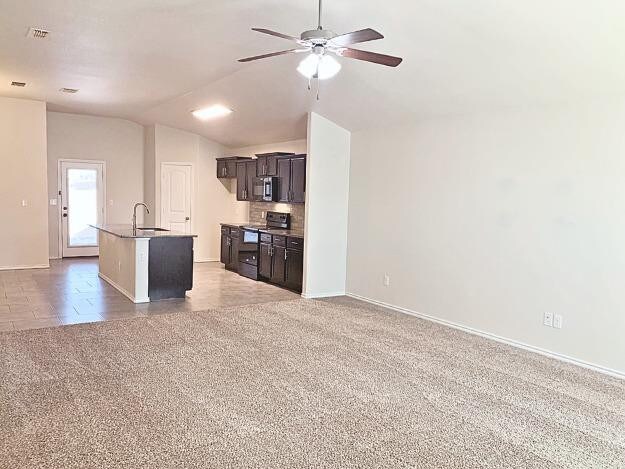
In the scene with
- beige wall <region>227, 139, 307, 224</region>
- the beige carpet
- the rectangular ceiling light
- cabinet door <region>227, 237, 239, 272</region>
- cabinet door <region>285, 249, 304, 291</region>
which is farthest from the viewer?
cabinet door <region>227, 237, 239, 272</region>

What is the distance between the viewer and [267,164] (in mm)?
8523

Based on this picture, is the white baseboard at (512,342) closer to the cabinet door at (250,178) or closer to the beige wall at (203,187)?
the cabinet door at (250,178)

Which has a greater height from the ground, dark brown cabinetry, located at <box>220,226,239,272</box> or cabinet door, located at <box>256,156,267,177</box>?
cabinet door, located at <box>256,156,267,177</box>

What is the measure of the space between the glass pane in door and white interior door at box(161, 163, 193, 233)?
1.47 metres

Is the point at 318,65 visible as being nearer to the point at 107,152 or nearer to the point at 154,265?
the point at 154,265

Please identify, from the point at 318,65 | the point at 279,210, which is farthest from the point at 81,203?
the point at 318,65

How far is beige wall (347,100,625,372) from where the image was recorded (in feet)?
13.8

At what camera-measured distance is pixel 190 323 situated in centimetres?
536

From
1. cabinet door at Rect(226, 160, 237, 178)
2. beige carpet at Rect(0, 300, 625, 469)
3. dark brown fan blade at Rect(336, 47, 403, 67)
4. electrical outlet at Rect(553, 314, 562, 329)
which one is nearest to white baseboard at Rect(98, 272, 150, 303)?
beige carpet at Rect(0, 300, 625, 469)

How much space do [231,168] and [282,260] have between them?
2959mm

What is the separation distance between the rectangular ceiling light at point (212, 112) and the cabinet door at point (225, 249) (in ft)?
7.35

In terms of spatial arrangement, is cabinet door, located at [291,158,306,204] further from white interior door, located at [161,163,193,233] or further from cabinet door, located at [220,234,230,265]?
white interior door, located at [161,163,193,233]

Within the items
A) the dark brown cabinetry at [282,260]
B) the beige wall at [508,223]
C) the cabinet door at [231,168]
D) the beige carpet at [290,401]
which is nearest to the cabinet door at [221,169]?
the cabinet door at [231,168]

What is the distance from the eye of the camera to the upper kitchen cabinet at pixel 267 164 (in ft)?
27.2
